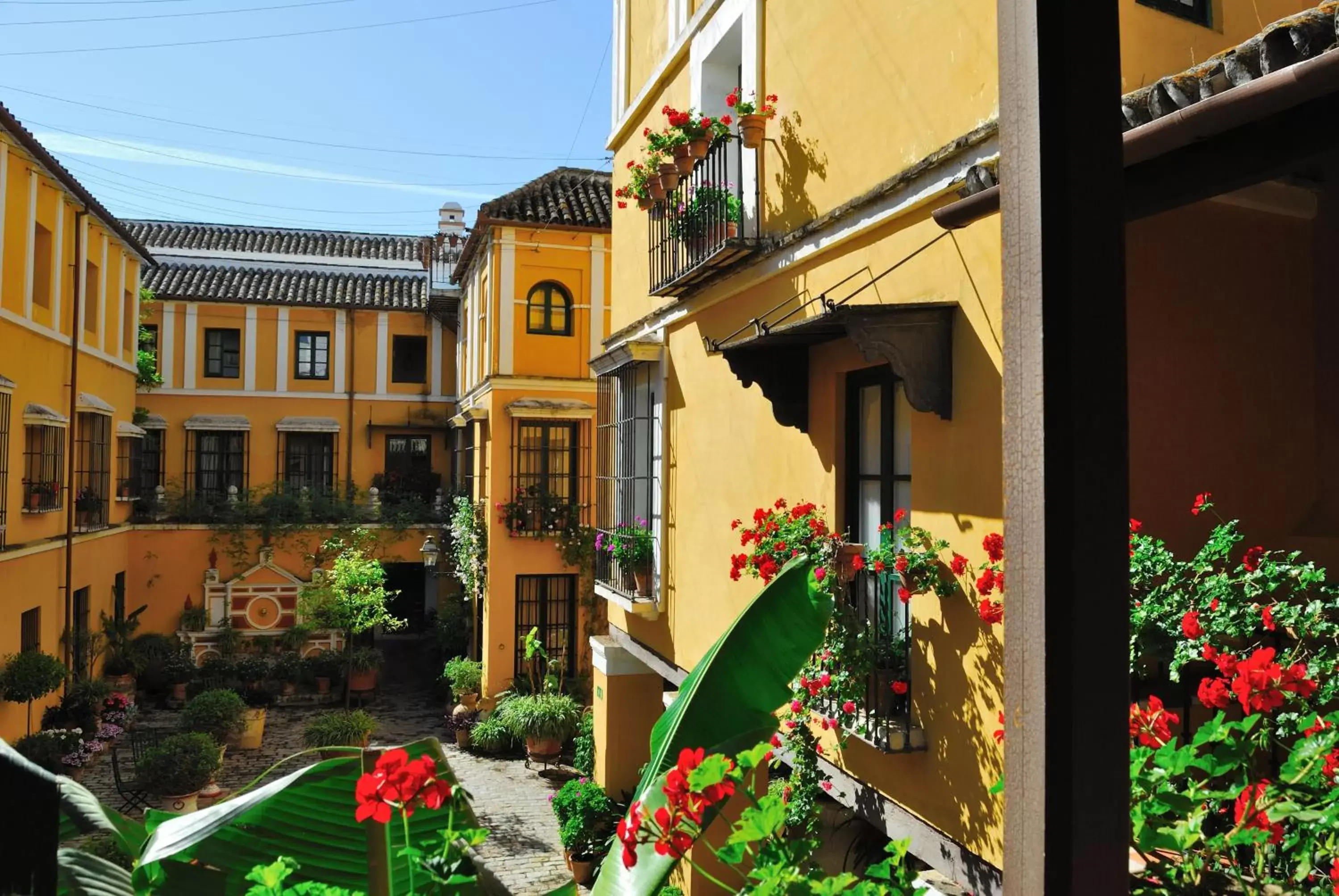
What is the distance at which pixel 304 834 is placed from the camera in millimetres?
2561

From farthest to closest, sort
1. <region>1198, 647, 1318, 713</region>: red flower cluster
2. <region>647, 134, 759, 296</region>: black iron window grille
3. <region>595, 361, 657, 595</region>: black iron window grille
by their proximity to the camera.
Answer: <region>595, 361, 657, 595</region>: black iron window grille
<region>647, 134, 759, 296</region>: black iron window grille
<region>1198, 647, 1318, 713</region>: red flower cluster

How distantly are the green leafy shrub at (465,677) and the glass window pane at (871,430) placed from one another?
1439 centimetres

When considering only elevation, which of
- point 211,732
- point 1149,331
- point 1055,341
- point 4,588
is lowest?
point 211,732

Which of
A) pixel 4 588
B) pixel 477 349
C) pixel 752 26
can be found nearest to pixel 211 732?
pixel 4 588

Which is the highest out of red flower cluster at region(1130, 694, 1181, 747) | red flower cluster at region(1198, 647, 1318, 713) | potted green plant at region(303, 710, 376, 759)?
red flower cluster at region(1198, 647, 1318, 713)

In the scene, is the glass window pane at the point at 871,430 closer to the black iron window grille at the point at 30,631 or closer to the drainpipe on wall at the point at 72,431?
the black iron window grille at the point at 30,631

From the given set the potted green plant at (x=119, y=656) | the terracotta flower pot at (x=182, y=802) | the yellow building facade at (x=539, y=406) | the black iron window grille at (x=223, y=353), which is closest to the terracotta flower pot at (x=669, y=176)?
the yellow building facade at (x=539, y=406)

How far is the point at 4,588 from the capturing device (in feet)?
45.8

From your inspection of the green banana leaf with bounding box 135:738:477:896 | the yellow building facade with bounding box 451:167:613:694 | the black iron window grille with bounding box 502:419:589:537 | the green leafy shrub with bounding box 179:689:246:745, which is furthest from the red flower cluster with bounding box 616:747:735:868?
the black iron window grille with bounding box 502:419:589:537

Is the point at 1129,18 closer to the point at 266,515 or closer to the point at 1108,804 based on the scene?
the point at 1108,804

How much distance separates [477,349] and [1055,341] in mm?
21634

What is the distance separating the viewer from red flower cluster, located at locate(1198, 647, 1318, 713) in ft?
8.02

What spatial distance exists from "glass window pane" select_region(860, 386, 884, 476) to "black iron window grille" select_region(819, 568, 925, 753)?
2.91 feet

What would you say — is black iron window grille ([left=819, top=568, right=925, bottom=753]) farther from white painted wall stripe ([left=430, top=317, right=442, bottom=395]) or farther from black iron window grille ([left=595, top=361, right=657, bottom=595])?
white painted wall stripe ([left=430, top=317, right=442, bottom=395])
